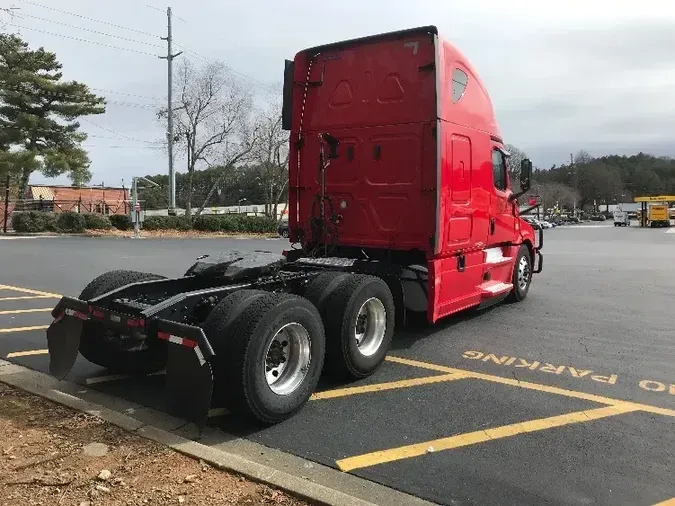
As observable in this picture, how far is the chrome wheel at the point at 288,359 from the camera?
450cm

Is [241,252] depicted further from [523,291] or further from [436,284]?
[523,291]

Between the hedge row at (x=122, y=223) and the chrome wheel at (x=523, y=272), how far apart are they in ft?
100

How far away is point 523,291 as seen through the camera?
993 cm

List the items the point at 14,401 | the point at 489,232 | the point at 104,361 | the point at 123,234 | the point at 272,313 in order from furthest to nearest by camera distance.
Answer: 1. the point at 123,234
2. the point at 489,232
3. the point at 104,361
4. the point at 14,401
5. the point at 272,313

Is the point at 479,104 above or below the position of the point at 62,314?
above

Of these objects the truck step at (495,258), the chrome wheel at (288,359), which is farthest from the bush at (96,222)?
the chrome wheel at (288,359)

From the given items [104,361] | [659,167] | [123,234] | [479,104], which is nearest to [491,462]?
[104,361]

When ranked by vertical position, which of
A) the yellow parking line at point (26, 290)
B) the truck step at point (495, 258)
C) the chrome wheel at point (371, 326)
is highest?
the truck step at point (495, 258)

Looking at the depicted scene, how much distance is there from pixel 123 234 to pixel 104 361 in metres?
31.1

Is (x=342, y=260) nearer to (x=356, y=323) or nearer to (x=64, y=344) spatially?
(x=356, y=323)

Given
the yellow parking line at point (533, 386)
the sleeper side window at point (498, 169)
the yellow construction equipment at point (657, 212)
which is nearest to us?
the yellow parking line at point (533, 386)

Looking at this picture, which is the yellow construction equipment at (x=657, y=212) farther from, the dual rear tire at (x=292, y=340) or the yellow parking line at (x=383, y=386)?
the dual rear tire at (x=292, y=340)

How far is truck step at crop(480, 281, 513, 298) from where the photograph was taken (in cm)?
791

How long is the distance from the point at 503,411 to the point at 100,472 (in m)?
3.02
